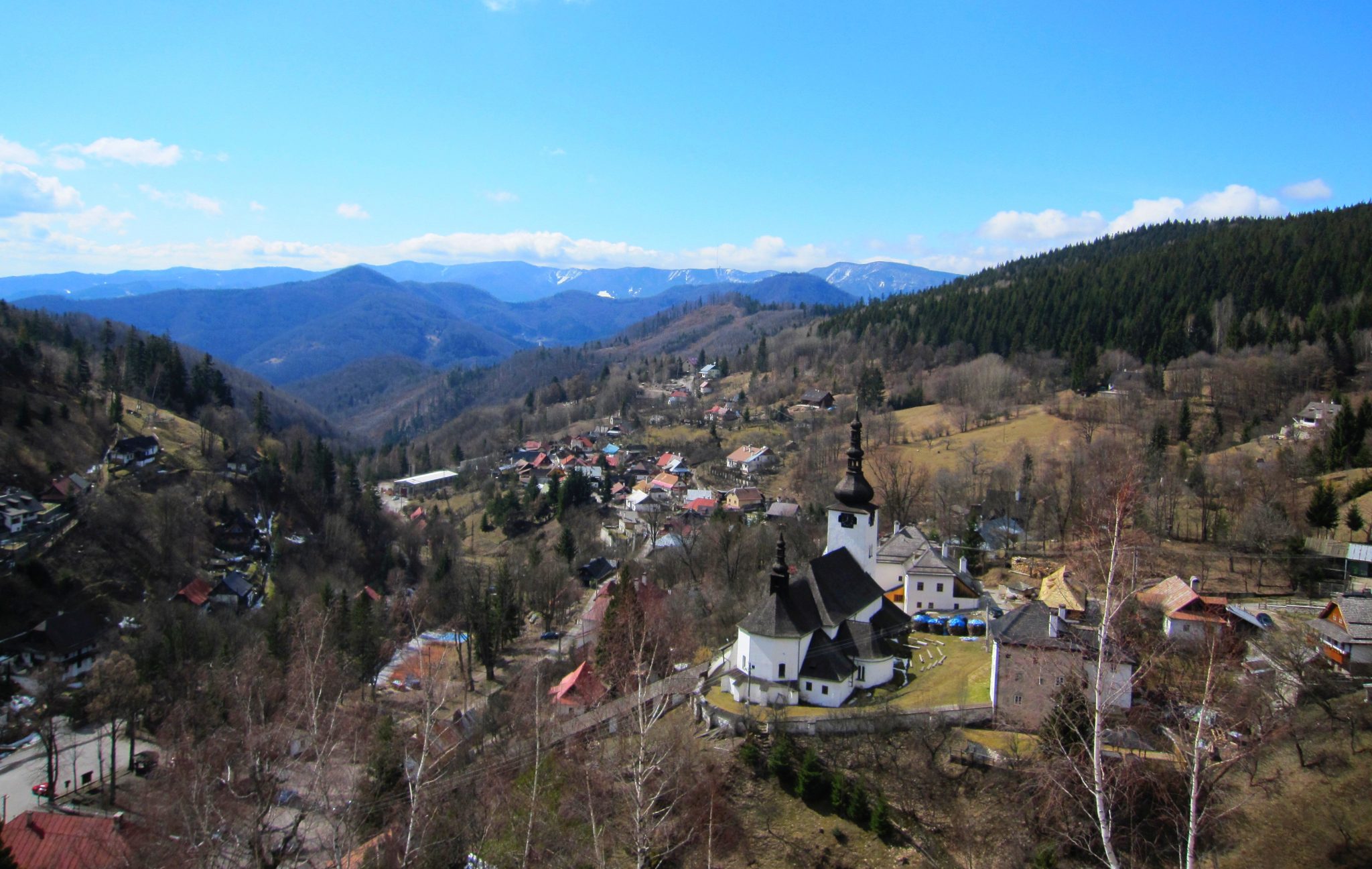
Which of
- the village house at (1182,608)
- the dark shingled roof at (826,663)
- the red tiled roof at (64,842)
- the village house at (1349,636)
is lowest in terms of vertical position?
the red tiled roof at (64,842)

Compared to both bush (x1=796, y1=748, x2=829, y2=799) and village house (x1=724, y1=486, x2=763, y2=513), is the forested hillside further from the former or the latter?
bush (x1=796, y1=748, x2=829, y2=799)

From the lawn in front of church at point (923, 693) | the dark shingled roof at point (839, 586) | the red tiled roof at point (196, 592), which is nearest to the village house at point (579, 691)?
the lawn in front of church at point (923, 693)

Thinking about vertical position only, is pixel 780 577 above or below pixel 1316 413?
below

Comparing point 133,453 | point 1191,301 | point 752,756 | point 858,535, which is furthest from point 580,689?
point 1191,301

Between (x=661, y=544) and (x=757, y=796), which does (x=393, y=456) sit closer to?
(x=661, y=544)

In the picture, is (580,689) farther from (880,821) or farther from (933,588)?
(933,588)

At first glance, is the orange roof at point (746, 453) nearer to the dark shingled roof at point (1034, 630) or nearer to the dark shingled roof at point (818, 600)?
the dark shingled roof at point (818, 600)
